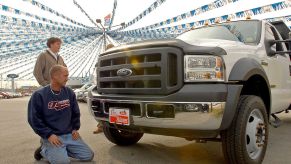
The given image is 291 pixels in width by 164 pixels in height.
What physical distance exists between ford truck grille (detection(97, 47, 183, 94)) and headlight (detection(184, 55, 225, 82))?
8 cm

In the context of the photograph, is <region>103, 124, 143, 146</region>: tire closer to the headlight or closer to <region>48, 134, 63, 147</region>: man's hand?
<region>48, 134, 63, 147</region>: man's hand

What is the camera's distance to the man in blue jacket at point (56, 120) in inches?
135

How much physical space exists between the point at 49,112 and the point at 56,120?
5.4 inches

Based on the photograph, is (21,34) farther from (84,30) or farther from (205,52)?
(205,52)

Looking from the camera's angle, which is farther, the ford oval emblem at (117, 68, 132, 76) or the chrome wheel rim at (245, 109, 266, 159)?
the ford oval emblem at (117, 68, 132, 76)

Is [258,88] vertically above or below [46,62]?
below

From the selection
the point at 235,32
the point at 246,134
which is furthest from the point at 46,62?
the point at 246,134

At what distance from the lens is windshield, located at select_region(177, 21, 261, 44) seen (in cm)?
422

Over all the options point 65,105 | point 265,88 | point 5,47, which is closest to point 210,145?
point 265,88

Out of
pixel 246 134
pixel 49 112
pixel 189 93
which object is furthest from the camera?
pixel 49 112

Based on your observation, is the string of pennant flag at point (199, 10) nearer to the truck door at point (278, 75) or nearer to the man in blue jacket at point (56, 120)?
the truck door at point (278, 75)

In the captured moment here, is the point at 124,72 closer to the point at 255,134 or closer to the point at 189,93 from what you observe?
the point at 189,93

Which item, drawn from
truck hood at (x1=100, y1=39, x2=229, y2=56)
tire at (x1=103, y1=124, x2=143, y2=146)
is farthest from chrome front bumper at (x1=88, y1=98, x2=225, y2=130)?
tire at (x1=103, y1=124, x2=143, y2=146)

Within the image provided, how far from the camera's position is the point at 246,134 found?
3199 millimetres
